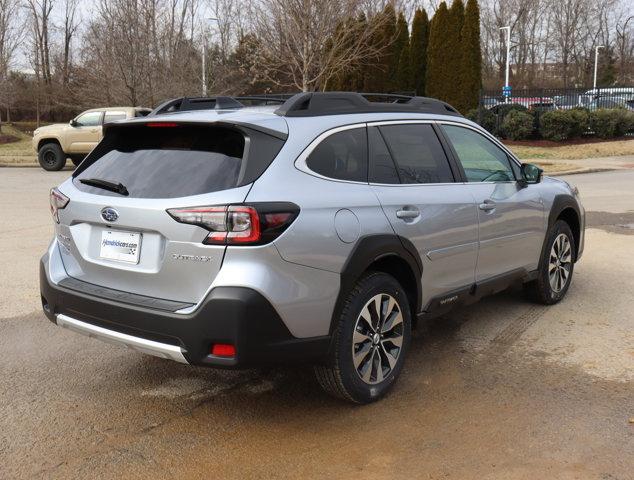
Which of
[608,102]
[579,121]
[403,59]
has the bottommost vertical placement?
[579,121]

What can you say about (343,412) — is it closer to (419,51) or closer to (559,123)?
(559,123)

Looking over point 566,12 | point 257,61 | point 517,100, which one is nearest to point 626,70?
point 566,12

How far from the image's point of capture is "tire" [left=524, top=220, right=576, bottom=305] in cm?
555

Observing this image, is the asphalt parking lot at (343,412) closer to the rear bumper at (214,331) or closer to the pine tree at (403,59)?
the rear bumper at (214,331)

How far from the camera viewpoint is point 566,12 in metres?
62.2

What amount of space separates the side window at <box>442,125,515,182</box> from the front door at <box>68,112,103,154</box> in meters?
16.5

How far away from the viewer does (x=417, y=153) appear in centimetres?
430

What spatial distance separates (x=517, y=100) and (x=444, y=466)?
100ft

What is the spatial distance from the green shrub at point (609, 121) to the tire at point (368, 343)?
26.1 meters

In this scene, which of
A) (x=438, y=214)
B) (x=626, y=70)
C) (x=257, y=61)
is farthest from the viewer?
(x=626, y=70)

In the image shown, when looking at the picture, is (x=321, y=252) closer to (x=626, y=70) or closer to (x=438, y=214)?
(x=438, y=214)

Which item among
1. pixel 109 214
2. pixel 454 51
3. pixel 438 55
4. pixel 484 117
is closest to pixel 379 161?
pixel 109 214

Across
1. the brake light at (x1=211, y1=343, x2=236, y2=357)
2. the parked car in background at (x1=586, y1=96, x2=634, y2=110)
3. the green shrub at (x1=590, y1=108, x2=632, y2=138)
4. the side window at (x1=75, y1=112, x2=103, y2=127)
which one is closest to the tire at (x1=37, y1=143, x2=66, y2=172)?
the side window at (x1=75, y1=112, x2=103, y2=127)

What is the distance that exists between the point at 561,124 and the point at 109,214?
25613 millimetres
